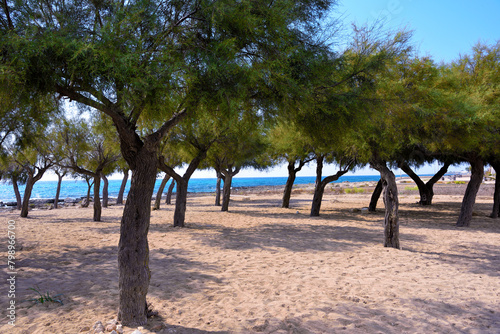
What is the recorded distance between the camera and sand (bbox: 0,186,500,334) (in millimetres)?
3828

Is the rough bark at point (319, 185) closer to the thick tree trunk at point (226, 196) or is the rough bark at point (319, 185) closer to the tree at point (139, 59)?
the thick tree trunk at point (226, 196)

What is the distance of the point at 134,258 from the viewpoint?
362 cm

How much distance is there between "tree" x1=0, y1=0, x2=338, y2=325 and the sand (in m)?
1.06

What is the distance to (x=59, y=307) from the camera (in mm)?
4168

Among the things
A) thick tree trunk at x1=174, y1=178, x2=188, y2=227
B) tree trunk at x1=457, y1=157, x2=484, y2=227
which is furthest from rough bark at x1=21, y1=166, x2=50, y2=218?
tree trunk at x1=457, y1=157, x2=484, y2=227

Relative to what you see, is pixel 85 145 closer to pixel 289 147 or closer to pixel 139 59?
pixel 289 147

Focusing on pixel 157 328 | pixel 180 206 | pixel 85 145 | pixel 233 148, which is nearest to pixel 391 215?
pixel 157 328

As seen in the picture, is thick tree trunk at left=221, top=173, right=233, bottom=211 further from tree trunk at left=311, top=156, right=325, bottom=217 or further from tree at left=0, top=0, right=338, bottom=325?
tree at left=0, top=0, right=338, bottom=325

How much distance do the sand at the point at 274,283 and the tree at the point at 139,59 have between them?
1.06 metres

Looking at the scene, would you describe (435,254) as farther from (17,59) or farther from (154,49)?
(17,59)

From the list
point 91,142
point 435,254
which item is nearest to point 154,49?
point 435,254

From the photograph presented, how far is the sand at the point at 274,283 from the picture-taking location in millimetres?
3828

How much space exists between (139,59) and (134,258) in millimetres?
2294

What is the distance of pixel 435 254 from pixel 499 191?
10393 millimetres
